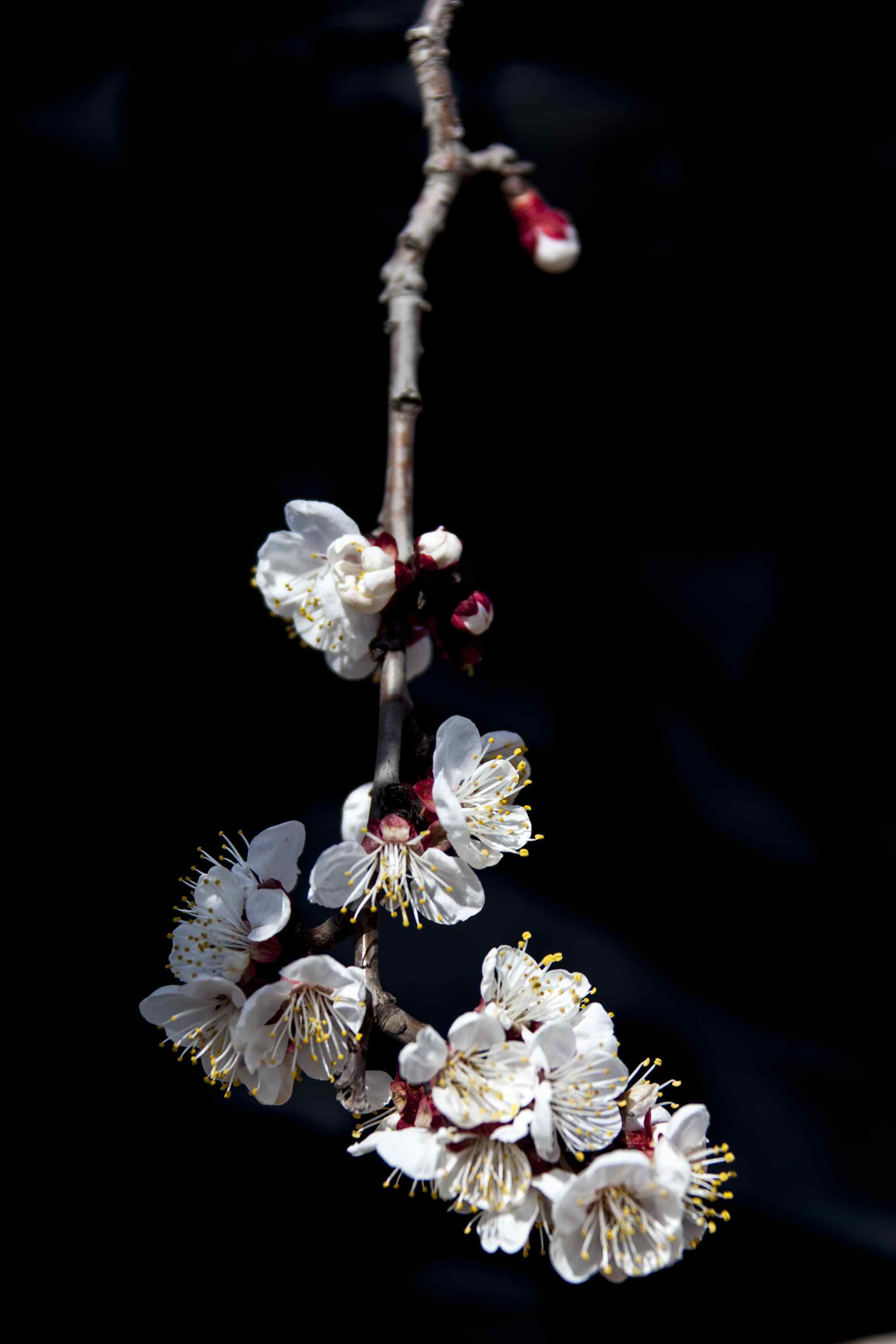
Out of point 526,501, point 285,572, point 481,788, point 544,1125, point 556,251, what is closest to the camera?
point 544,1125

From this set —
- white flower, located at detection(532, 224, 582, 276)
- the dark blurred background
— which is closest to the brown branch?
white flower, located at detection(532, 224, 582, 276)

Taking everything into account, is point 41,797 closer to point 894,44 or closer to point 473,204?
point 473,204

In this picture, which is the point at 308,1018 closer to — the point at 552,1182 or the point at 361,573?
the point at 552,1182

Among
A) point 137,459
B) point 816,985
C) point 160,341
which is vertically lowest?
point 816,985

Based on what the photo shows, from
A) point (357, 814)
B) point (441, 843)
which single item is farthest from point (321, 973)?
point (357, 814)

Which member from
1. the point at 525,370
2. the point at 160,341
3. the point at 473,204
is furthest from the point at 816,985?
the point at 160,341

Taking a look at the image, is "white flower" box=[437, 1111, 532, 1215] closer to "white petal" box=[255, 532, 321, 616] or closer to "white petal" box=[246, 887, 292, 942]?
"white petal" box=[246, 887, 292, 942]
